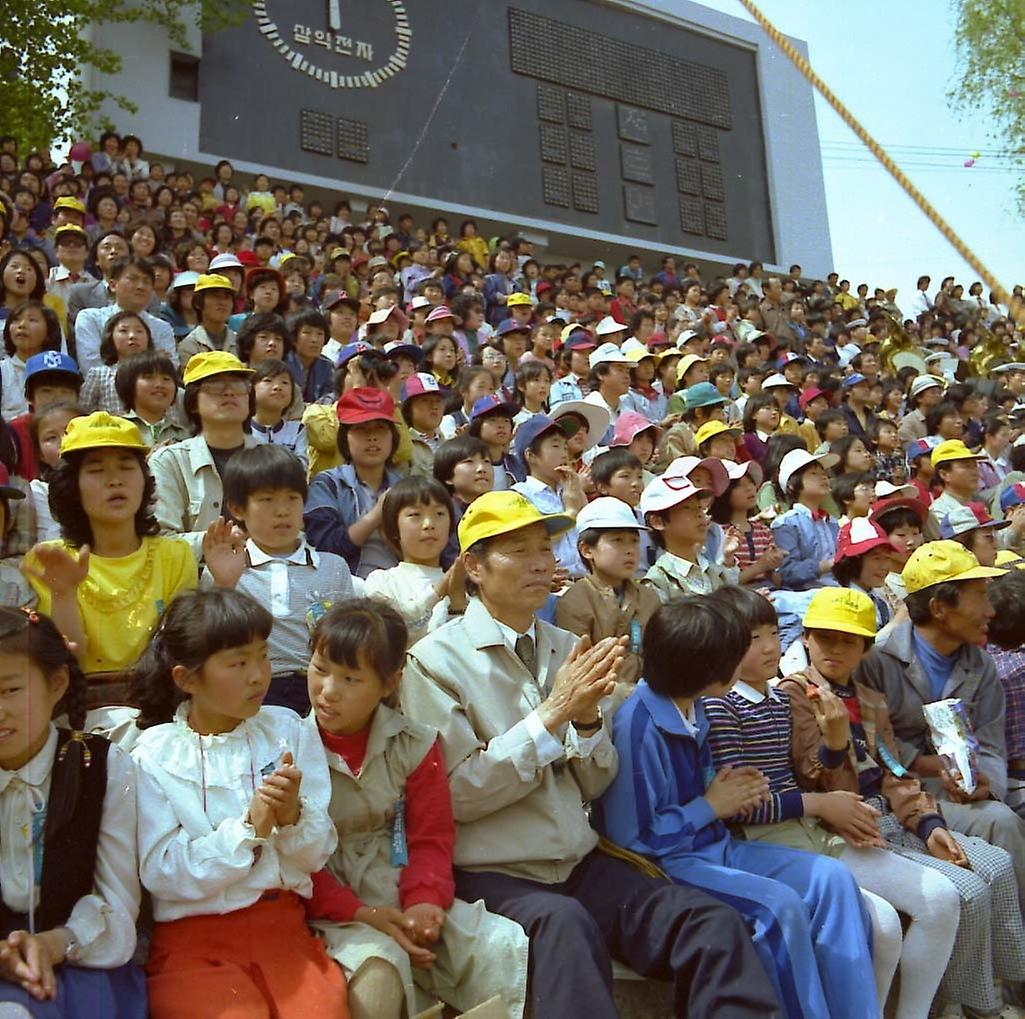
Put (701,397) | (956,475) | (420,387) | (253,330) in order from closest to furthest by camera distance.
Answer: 1. (420,387)
2. (253,330)
3. (956,475)
4. (701,397)

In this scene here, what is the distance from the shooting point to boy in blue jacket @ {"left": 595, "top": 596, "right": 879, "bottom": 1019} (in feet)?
7.45

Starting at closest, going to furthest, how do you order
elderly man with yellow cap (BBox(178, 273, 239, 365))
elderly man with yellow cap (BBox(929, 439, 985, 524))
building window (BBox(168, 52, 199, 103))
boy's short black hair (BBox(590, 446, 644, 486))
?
boy's short black hair (BBox(590, 446, 644, 486))
elderly man with yellow cap (BBox(178, 273, 239, 365))
elderly man with yellow cap (BBox(929, 439, 985, 524))
building window (BBox(168, 52, 199, 103))

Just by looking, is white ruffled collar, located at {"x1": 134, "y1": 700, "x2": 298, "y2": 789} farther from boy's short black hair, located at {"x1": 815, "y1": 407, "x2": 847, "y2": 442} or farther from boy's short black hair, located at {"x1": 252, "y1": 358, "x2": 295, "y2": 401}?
boy's short black hair, located at {"x1": 815, "y1": 407, "x2": 847, "y2": 442}

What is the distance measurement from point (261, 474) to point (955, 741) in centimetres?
226

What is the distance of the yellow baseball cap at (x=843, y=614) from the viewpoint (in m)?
3.06

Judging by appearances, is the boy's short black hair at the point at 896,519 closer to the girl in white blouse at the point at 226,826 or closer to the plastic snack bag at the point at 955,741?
the plastic snack bag at the point at 955,741

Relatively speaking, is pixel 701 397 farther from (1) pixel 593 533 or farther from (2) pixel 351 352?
(1) pixel 593 533

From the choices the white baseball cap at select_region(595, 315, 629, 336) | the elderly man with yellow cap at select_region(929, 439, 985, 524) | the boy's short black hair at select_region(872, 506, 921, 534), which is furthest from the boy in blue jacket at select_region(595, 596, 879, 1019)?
the white baseball cap at select_region(595, 315, 629, 336)

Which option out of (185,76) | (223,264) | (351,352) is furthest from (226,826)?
(185,76)

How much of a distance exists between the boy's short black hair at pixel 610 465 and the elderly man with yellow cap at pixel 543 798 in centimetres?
183

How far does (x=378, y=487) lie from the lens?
426 cm

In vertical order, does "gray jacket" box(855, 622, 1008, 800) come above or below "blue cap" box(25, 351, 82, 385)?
below

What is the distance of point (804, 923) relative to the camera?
2285 mm

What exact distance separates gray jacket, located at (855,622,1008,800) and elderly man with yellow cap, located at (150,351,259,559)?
2274 mm
